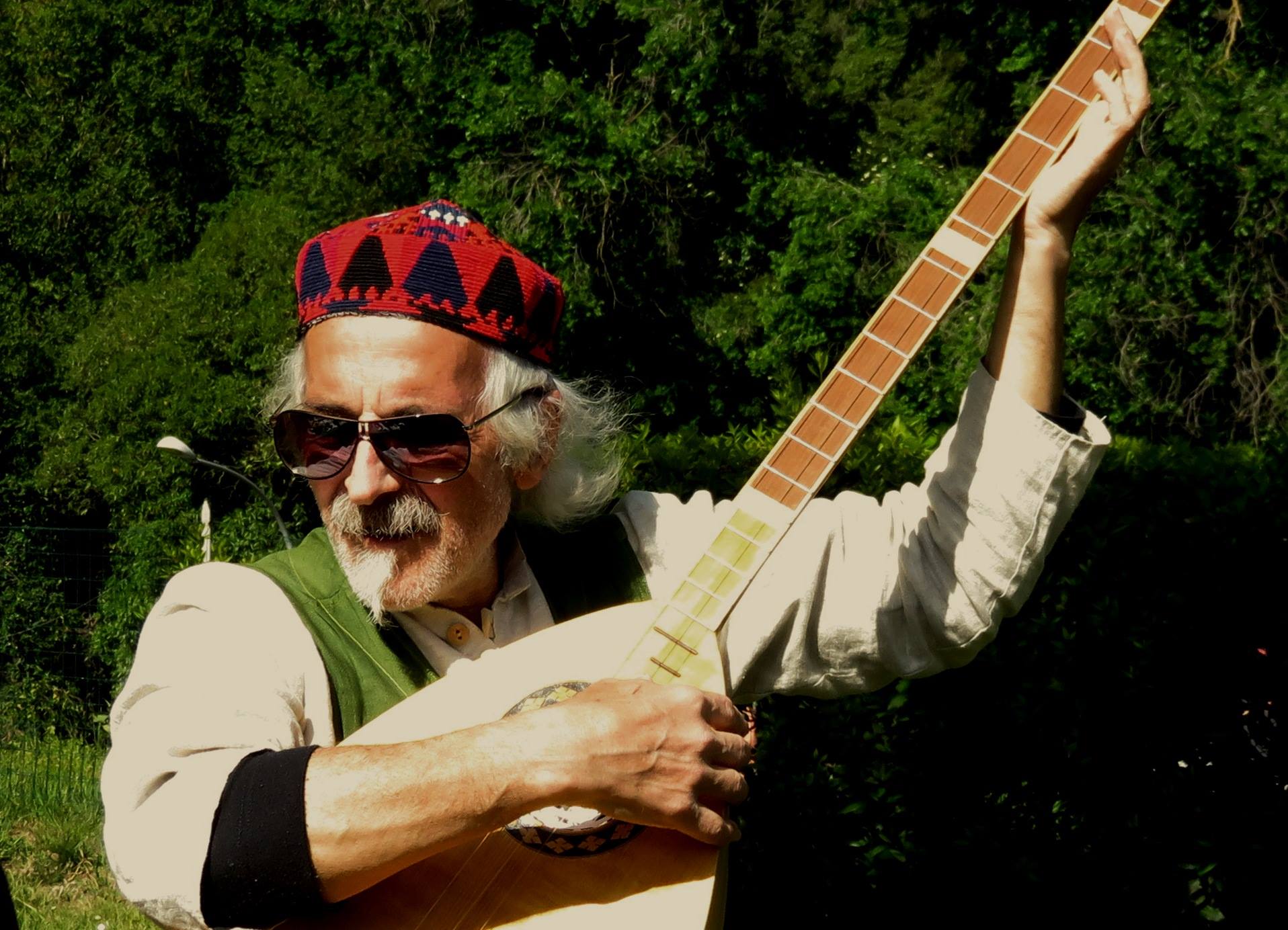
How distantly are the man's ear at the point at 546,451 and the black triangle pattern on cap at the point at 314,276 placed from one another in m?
0.42

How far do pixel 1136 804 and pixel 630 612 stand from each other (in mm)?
2268

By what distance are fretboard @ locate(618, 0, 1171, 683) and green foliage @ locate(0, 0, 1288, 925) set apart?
2024mm

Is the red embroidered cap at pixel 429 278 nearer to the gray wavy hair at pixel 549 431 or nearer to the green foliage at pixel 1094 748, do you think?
the gray wavy hair at pixel 549 431

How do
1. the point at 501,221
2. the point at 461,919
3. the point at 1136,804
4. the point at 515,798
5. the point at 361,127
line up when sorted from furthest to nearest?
the point at 361,127
the point at 501,221
the point at 1136,804
the point at 461,919
the point at 515,798

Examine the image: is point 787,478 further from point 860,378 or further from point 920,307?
point 920,307

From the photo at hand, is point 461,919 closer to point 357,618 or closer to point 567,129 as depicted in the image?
point 357,618

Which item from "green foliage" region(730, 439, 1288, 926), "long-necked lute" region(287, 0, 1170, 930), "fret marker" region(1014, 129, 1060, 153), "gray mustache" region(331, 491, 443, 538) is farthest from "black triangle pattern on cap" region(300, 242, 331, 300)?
"green foliage" region(730, 439, 1288, 926)

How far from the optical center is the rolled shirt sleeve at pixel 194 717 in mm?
1845

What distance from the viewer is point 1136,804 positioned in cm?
385

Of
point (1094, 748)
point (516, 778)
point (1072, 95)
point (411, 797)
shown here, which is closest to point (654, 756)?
point (516, 778)

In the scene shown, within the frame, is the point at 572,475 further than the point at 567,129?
No

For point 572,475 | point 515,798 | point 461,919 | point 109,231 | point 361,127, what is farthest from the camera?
point 109,231

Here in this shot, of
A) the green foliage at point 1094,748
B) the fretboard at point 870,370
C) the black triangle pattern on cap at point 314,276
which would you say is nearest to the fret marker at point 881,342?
the fretboard at point 870,370

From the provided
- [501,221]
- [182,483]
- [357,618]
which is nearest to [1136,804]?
[357,618]
